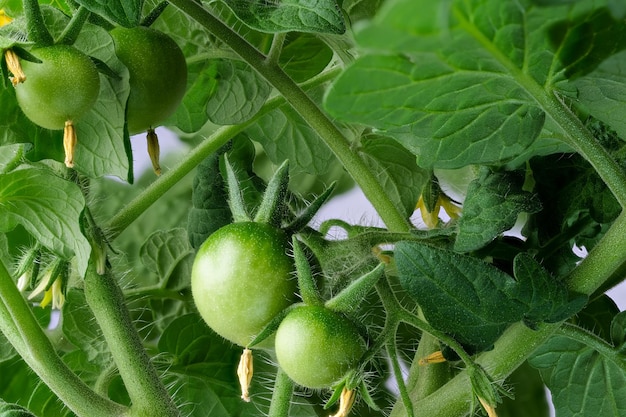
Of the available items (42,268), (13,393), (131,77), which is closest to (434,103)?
(131,77)

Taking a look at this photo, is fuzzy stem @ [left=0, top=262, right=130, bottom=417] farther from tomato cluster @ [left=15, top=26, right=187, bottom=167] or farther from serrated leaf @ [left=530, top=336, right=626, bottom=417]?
serrated leaf @ [left=530, top=336, right=626, bottom=417]

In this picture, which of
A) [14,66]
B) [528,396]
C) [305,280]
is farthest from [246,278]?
[528,396]

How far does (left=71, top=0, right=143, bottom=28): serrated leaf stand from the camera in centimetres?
36

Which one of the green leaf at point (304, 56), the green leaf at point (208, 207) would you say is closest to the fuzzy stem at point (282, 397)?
the green leaf at point (208, 207)

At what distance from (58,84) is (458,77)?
0.56 ft

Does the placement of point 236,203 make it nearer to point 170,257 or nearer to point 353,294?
point 353,294

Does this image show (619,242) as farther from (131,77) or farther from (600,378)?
(131,77)

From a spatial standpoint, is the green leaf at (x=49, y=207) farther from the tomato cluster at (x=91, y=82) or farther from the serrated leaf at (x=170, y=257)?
the serrated leaf at (x=170, y=257)

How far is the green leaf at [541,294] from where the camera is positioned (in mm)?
385

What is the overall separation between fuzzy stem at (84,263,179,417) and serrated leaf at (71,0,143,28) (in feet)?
0.44

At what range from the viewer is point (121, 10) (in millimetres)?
364

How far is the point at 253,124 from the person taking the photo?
1.95ft

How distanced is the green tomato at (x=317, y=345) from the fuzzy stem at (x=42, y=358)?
0.12 meters

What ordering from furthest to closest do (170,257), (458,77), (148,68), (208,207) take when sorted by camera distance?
(170,257)
(208,207)
(148,68)
(458,77)
